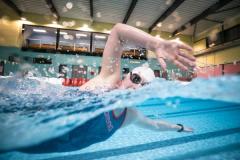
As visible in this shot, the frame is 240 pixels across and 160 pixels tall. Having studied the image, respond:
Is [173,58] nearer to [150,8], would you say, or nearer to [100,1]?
[100,1]

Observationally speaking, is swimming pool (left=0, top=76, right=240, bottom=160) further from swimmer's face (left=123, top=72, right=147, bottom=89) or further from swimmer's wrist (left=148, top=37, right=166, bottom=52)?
swimmer's wrist (left=148, top=37, right=166, bottom=52)

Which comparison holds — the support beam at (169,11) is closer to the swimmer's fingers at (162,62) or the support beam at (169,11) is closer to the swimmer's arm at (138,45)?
the swimmer's arm at (138,45)

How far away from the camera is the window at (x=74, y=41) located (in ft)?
37.4

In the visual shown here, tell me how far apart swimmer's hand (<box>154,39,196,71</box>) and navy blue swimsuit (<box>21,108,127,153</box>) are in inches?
25.8

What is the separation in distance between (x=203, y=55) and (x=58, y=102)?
11.1 metres

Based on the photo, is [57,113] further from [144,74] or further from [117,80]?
[144,74]

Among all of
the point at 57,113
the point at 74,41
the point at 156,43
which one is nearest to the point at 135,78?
the point at 156,43

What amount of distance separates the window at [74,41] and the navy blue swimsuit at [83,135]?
33.3 feet

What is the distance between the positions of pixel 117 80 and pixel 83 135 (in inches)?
26.9

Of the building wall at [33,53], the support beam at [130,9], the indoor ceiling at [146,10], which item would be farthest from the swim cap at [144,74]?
the building wall at [33,53]

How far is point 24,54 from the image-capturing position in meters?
10.4

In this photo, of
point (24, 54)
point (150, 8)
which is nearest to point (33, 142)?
point (150, 8)

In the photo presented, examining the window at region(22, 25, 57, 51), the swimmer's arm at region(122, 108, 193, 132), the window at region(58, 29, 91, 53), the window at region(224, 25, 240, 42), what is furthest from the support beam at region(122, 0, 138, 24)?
the swimmer's arm at region(122, 108, 193, 132)

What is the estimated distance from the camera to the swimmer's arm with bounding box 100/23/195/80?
1.22 meters
